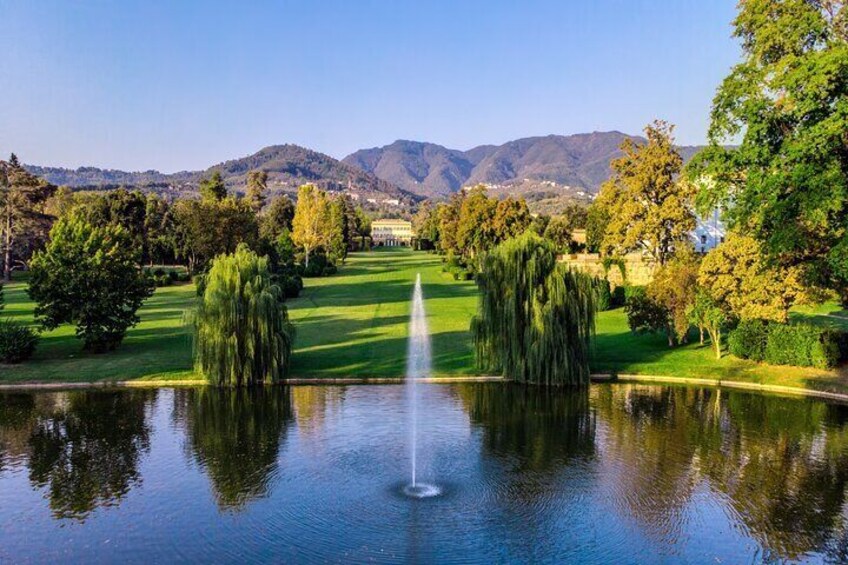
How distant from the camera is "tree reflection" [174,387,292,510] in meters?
20.2

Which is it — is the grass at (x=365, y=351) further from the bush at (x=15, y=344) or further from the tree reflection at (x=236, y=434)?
the tree reflection at (x=236, y=434)

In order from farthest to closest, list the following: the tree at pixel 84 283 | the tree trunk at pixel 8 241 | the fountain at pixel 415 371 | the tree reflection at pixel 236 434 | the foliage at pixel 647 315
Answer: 1. the tree trunk at pixel 8 241
2. the foliage at pixel 647 315
3. the tree at pixel 84 283
4. the tree reflection at pixel 236 434
5. the fountain at pixel 415 371

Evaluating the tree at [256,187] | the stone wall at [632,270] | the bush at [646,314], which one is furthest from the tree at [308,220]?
A: the bush at [646,314]

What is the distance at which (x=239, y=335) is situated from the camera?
1271 inches

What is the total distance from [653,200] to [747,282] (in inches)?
898

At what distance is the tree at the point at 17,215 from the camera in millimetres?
83875

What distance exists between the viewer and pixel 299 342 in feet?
136

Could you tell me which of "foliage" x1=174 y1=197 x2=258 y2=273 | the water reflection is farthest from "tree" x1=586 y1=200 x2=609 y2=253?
the water reflection

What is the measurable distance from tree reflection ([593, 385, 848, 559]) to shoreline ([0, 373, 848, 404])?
153cm

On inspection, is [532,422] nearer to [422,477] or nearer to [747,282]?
[422,477]

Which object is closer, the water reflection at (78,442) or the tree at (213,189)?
the water reflection at (78,442)

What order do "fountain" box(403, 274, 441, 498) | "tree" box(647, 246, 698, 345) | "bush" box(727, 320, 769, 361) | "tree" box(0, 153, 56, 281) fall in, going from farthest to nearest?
"tree" box(0, 153, 56, 281) → "tree" box(647, 246, 698, 345) → "bush" box(727, 320, 769, 361) → "fountain" box(403, 274, 441, 498)

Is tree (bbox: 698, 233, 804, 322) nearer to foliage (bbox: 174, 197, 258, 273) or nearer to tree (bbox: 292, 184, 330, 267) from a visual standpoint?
foliage (bbox: 174, 197, 258, 273)

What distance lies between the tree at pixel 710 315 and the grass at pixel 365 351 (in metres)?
1.31
